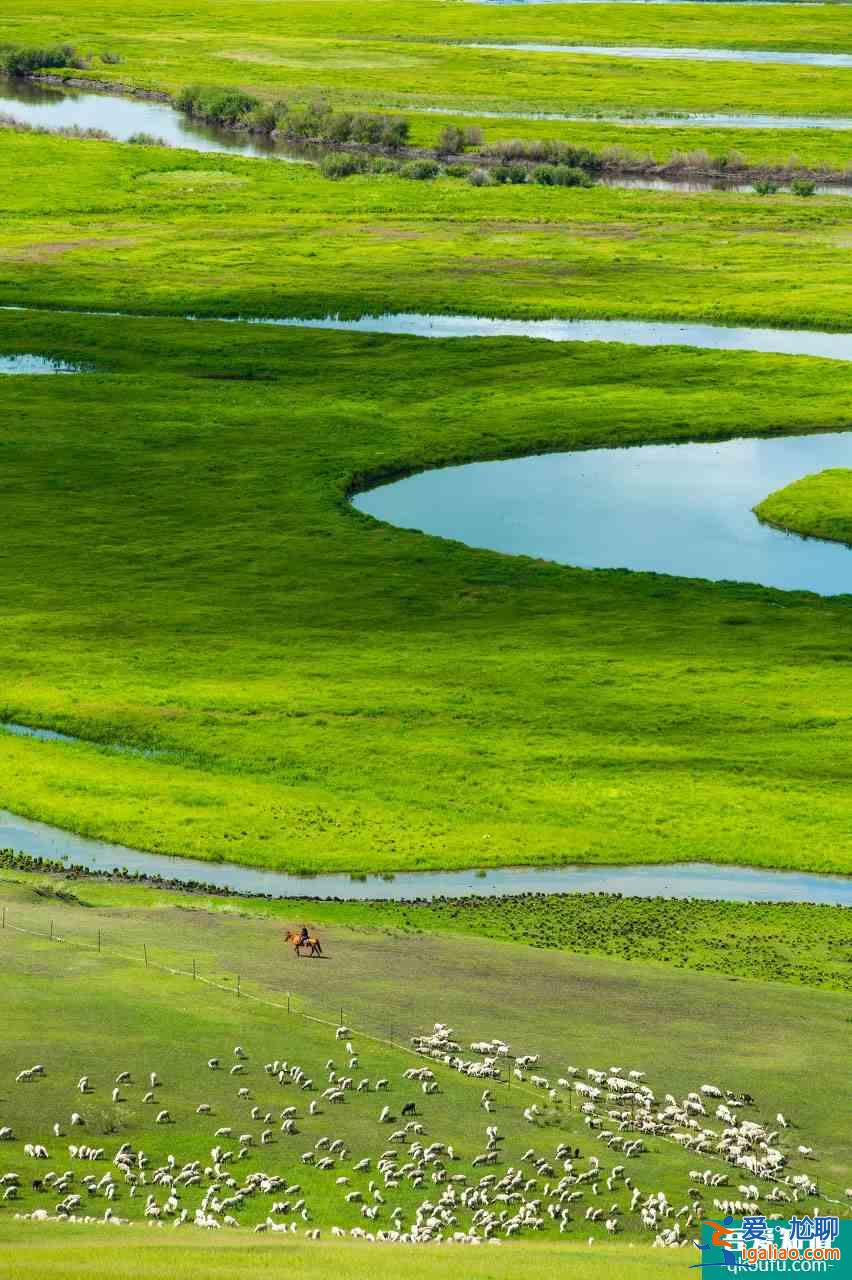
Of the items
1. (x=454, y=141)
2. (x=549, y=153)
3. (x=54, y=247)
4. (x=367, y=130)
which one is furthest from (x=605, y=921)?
(x=367, y=130)

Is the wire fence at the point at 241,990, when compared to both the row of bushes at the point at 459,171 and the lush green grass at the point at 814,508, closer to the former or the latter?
the lush green grass at the point at 814,508

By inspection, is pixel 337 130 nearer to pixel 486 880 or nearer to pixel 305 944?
pixel 486 880

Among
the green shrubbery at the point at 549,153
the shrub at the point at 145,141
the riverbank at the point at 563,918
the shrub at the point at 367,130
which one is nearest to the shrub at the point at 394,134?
the shrub at the point at 367,130

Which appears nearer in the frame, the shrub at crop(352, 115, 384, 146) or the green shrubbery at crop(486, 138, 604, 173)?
the green shrubbery at crop(486, 138, 604, 173)

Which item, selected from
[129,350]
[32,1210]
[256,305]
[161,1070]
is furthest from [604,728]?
[256,305]

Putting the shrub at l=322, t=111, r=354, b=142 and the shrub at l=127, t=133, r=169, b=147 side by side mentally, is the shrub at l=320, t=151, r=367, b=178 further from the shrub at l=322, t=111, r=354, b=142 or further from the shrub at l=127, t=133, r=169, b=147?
the shrub at l=127, t=133, r=169, b=147

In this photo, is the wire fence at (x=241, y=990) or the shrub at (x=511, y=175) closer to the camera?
the wire fence at (x=241, y=990)

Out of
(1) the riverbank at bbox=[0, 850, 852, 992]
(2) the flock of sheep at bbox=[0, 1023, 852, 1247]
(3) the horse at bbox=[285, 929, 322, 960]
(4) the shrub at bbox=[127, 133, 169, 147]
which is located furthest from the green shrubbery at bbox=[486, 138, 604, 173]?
(2) the flock of sheep at bbox=[0, 1023, 852, 1247]
